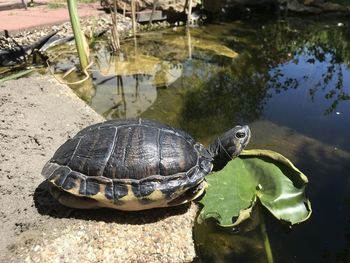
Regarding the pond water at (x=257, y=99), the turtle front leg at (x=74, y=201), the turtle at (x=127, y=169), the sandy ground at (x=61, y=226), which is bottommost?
the pond water at (x=257, y=99)

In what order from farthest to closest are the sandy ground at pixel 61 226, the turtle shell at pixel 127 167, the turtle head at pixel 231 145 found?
the turtle head at pixel 231 145 < the turtle shell at pixel 127 167 < the sandy ground at pixel 61 226

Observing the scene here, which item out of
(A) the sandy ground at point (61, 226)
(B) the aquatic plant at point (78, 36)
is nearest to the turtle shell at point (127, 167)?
(A) the sandy ground at point (61, 226)

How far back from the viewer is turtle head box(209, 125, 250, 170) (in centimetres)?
300

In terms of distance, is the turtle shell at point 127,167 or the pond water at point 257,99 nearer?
the turtle shell at point 127,167

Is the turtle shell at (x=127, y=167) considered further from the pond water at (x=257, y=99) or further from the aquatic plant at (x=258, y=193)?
the pond water at (x=257, y=99)

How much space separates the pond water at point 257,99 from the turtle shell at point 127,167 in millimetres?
550

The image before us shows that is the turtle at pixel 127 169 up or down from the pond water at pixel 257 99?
up

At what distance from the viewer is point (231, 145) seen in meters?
3.00

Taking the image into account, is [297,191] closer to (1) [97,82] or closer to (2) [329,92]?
(2) [329,92]

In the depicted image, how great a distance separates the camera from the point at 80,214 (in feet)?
9.18

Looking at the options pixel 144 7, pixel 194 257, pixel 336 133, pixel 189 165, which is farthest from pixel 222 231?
pixel 144 7

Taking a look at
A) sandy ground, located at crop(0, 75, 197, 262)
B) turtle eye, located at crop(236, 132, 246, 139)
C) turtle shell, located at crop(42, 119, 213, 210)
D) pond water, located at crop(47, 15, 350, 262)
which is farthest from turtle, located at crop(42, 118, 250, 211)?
pond water, located at crop(47, 15, 350, 262)

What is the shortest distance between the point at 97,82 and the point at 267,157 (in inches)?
126

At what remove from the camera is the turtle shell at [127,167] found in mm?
2625
